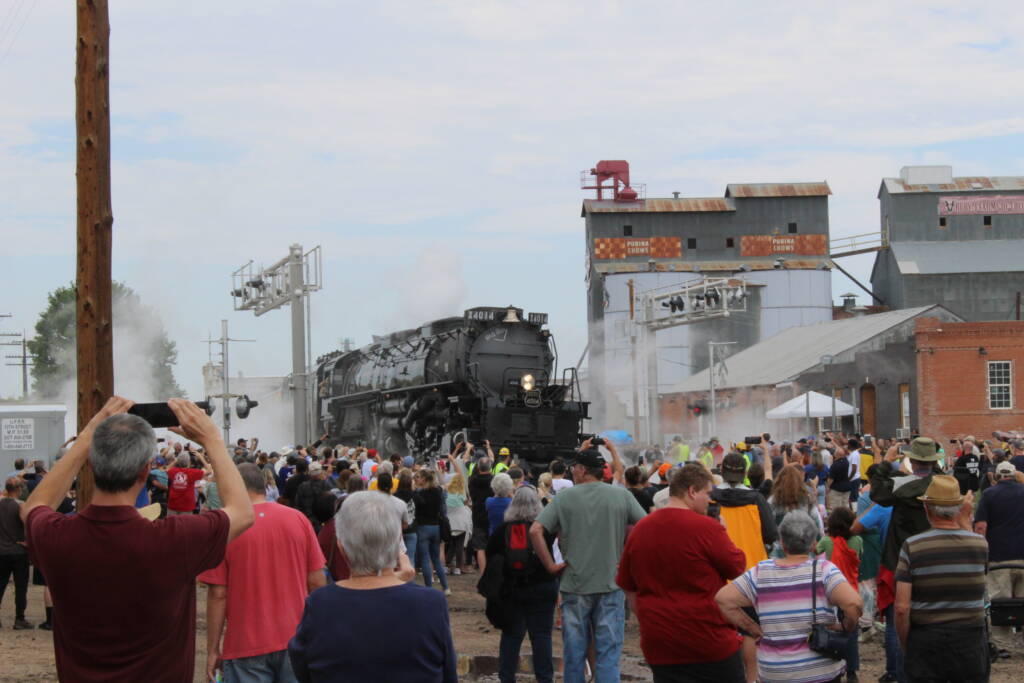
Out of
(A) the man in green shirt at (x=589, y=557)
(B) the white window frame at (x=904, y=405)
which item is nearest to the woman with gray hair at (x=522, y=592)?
(A) the man in green shirt at (x=589, y=557)

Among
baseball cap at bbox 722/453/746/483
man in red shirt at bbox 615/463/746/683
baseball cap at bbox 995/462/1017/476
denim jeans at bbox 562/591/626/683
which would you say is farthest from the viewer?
baseball cap at bbox 995/462/1017/476

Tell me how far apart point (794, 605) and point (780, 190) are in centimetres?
7280

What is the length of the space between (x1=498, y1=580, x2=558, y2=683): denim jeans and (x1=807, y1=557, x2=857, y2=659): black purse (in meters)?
3.65

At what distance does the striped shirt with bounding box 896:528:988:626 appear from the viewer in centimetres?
666

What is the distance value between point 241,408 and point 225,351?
30.0 m

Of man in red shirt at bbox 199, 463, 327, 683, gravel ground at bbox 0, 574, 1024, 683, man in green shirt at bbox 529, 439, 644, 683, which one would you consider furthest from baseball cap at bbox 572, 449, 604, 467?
gravel ground at bbox 0, 574, 1024, 683

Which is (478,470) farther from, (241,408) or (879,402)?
(879,402)

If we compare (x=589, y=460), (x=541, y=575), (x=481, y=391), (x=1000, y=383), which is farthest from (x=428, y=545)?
(x=1000, y=383)

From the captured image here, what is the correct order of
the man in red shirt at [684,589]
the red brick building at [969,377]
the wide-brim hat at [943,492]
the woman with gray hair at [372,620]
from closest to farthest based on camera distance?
the woman with gray hair at [372,620] → the wide-brim hat at [943,492] → the man in red shirt at [684,589] → the red brick building at [969,377]

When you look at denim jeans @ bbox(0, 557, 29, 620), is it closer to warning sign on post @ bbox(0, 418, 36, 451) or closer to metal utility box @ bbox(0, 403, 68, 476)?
metal utility box @ bbox(0, 403, 68, 476)

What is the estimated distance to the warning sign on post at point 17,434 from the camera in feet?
90.1

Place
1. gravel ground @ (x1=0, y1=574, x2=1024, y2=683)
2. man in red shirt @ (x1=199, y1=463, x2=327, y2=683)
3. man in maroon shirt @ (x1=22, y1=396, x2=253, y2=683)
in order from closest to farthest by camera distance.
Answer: man in maroon shirt @ (x1=22, y1=396, x2=253, y2=683)
man in red shirt @ (x1=199, y1=463, x2=327, y2=683)
gravel ground @ (x1=0, y1=574, x2=1024, y2=683)

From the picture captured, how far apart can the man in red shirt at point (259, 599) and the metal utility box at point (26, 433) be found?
21785 millimetres

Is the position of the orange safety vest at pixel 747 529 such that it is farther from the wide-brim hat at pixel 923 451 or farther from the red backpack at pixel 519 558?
the red backpack at pixel 519 558
